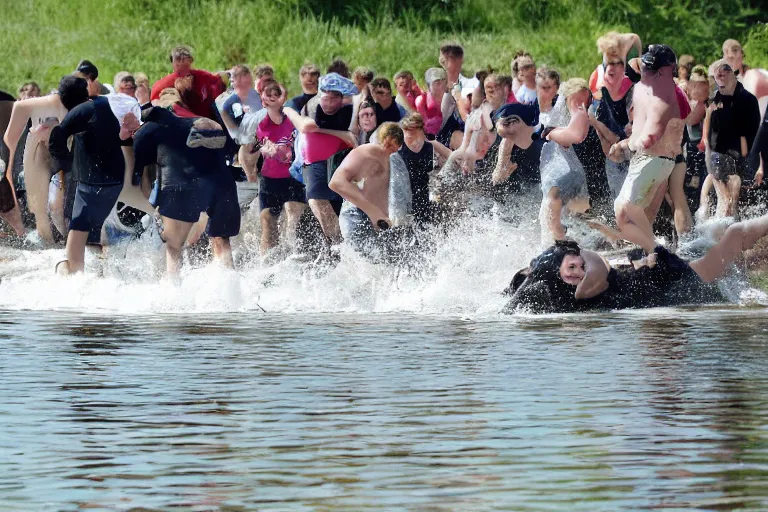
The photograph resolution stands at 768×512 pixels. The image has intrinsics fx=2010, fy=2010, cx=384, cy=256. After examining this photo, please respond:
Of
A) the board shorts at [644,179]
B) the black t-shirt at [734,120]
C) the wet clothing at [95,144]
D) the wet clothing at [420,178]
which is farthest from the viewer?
the black t-shirt at [734,120]

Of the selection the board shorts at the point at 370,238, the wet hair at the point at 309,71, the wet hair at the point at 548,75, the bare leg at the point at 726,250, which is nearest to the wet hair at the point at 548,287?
the bare leg at the point at 726,250

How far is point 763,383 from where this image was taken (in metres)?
9.55

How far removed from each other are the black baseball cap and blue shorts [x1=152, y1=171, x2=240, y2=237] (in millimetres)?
3229

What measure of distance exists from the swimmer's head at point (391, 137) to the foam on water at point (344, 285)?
88 centimetres

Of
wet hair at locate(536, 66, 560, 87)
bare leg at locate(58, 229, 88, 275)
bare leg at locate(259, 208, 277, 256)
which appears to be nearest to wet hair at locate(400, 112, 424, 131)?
wet hair at locate(536, 66, 560, 87)

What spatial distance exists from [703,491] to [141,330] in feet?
21.6

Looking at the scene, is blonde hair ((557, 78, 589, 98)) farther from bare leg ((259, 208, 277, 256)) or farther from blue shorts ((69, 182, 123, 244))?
blue shorts ((69, 182, 123, 244))

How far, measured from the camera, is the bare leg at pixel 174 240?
14930 mm

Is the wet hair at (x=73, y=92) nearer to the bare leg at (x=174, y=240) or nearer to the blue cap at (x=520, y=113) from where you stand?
the bare leg at (x=174, y=240)

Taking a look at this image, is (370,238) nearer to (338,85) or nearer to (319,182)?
(319,182)

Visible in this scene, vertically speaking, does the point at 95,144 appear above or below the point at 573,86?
below

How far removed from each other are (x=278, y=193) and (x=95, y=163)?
201cm

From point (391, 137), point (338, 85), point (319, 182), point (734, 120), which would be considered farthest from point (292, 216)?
point (734, 120)

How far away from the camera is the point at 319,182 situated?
15.9m
